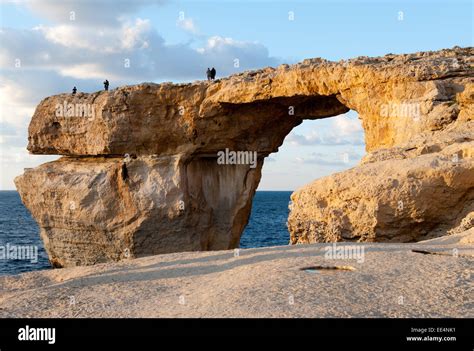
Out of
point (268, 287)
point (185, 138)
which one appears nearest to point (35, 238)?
point (185, 138)

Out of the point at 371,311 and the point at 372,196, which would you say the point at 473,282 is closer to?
the point at 371,311

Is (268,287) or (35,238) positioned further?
(35,238)

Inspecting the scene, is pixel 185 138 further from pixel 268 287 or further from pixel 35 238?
pixel 35 238

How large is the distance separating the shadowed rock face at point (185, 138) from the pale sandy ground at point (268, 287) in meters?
8.00

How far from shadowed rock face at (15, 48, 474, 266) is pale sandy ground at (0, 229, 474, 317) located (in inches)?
315

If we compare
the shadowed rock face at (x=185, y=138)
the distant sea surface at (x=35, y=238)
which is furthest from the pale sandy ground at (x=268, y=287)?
the distant sea surface at (x=35, y=238)

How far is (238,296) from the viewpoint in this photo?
24.1 feet

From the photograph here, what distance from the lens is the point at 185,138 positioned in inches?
947

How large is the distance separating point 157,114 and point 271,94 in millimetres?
5312

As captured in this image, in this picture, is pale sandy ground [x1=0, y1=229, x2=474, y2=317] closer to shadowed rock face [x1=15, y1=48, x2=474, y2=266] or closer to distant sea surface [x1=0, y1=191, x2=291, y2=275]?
shadowed rock face [x1=15, y1=48, x2=474, y2=266]

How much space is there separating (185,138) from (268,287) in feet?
55.4

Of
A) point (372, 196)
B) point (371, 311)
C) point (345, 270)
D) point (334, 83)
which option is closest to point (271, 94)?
point (334, 83)

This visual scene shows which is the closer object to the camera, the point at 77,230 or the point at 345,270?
the point at 345,270
